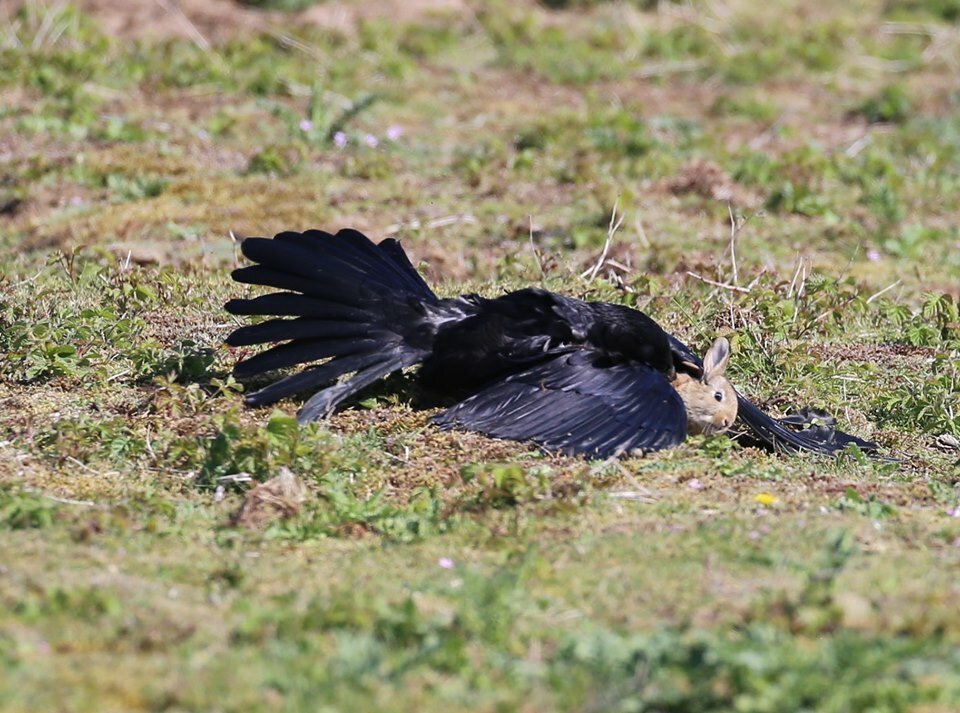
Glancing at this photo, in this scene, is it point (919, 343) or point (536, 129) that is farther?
point (536, 129)

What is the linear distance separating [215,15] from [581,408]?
9.03m

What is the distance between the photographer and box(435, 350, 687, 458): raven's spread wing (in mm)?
5914

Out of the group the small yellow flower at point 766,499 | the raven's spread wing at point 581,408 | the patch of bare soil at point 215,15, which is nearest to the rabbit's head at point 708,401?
the raven's spread wing at point 581,408

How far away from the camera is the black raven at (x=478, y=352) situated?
20.2 ft

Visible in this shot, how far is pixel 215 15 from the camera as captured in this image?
13898 mm

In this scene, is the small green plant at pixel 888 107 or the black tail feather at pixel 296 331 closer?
the black tail feather at pixel 296 331

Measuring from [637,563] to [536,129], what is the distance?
7.12 metres

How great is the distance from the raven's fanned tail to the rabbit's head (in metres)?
1.19

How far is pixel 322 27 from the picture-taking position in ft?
45.5

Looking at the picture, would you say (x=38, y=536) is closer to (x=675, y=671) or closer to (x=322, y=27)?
(x=675, y=671)

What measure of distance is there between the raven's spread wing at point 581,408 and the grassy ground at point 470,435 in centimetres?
14

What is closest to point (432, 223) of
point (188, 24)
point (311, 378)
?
point (311, 378)

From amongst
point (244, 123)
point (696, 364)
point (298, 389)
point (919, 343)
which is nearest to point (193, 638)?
point (298, 389)

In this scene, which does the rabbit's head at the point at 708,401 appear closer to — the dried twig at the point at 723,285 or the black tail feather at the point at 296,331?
the dried twig at the point at 723,285
